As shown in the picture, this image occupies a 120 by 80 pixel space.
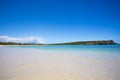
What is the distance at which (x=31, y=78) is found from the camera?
3.63 metres

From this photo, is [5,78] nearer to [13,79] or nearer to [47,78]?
[13,79]

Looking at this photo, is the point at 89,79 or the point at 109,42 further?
the point at 109,42

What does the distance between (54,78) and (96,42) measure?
60.4m

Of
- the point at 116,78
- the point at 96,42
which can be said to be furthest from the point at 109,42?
the point at 116,78

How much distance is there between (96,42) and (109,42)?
18.2ft

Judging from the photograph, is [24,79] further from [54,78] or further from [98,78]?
[98,78]

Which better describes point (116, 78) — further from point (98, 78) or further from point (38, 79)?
point (38, 79)

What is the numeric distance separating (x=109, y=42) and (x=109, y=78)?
58.0 m

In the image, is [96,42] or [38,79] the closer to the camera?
[38,79]

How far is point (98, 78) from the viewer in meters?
3.71

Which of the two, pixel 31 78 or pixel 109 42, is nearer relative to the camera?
pixel 31 78

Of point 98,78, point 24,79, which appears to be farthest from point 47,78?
point 98,78

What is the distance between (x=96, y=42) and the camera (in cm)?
6209

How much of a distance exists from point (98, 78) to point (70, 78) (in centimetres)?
71
